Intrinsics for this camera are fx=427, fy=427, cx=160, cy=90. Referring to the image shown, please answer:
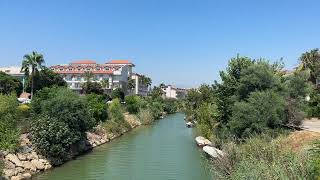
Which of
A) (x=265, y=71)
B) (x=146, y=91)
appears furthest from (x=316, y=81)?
(x=146, y=91)

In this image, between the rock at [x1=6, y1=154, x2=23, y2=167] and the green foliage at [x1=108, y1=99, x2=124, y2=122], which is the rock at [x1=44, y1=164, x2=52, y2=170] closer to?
the rock at [x1=6, y1=154, x2=23, y2=167]

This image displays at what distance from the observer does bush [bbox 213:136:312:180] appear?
16625 mm

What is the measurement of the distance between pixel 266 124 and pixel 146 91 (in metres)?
146

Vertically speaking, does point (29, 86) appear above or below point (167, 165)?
above

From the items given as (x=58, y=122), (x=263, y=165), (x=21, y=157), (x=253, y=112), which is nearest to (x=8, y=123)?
(x=21, y=157)

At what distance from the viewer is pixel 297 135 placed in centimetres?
3431

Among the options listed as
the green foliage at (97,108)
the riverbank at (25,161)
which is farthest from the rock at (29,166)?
the green foliage at (97,108)

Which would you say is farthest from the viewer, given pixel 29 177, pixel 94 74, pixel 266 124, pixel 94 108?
pixel 94 74

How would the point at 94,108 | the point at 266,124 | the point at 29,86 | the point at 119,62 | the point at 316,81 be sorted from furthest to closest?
the point at 119,62, the point at 29,86, the point at 316,81, the point at 94,108, the point at 266,124

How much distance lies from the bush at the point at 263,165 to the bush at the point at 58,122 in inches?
797

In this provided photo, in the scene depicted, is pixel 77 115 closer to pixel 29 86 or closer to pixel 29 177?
pixel 29 177

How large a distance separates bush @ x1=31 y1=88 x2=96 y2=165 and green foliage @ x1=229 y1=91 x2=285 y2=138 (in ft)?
51.4

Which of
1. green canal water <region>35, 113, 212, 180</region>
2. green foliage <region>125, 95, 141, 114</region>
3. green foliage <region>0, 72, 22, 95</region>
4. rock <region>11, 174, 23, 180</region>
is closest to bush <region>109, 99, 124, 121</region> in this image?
green canal water <region>35, 113, 212, 180</region>

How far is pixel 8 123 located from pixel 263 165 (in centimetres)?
2641
